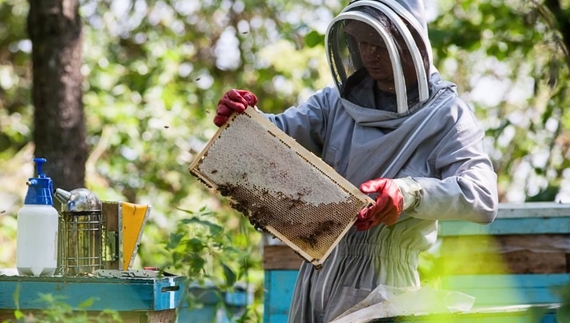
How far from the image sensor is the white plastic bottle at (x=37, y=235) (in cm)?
248

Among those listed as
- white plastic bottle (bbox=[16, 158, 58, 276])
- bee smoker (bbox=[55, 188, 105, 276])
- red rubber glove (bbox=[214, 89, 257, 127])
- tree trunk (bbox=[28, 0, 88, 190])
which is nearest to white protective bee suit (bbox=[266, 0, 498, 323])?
red rubber glove (bbox=[214, 89, 257, 127])

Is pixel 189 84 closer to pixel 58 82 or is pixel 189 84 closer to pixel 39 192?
pixel 58 82

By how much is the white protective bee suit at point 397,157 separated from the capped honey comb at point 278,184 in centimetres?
23

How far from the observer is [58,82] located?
5000 mm

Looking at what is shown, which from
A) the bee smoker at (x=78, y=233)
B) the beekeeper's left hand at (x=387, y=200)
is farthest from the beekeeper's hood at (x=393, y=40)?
the bee smoker at (x=78, y=233)

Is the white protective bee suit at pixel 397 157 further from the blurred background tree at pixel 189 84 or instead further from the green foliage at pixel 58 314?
the blurred background tree at pixel 189 84

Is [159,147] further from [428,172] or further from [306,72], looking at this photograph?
[428,172]

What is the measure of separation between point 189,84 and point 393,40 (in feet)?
22.1

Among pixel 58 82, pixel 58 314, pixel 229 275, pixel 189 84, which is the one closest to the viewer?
pixel 58 314

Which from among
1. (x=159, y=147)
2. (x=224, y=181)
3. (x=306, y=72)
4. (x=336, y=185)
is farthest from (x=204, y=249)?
(x=306, y=72)

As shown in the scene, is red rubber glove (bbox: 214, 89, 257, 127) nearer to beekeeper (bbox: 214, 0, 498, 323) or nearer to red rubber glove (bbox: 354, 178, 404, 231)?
beekeeper (bbox: 214, 0, 498, 323)

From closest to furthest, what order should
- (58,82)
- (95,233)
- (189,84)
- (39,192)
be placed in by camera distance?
(39,192)
(95,233)
(58,82)
(189,84)

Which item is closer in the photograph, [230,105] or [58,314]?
[58,314]

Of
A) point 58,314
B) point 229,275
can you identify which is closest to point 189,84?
point 229,275
